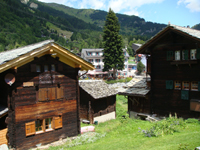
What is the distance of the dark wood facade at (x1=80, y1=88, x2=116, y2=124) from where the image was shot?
21375 millimetres

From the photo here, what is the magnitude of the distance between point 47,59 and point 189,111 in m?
14.0

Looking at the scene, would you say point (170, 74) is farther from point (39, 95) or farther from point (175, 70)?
point (39, 95)

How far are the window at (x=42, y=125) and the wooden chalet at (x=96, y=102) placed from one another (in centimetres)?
700

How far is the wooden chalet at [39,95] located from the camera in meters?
12.0

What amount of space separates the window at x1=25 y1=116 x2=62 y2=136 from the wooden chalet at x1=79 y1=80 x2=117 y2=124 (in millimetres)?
6996

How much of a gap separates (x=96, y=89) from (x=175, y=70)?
9.60 m

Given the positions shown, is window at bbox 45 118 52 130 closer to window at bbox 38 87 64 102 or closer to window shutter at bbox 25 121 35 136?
window shutter at bbox 25 121 35 136

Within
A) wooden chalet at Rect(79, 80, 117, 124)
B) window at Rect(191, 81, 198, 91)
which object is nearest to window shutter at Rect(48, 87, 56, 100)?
wooden chalet at Rect(79, 80, 117, 124)

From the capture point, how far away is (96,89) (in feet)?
74.6

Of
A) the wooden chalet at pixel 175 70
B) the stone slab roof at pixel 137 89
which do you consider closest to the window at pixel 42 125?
the stone slab roof at pixel 137 89

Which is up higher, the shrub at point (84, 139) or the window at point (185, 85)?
the window at point (185, 85)

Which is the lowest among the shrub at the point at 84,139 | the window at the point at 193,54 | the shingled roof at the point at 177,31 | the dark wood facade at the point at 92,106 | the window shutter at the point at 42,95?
the shrub at the point at 84,139

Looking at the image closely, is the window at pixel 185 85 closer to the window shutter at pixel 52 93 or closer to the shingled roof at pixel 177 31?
the shingled roof at pixel 177 31

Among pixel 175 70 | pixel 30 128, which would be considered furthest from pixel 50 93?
pixel 175 70
